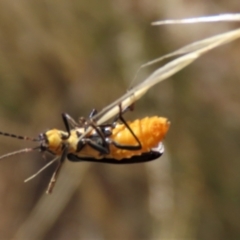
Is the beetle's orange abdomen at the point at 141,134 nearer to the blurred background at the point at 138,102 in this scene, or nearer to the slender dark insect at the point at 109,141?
the slender dark insect at the point at 109,141

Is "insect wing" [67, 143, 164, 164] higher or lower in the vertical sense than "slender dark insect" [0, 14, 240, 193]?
lower

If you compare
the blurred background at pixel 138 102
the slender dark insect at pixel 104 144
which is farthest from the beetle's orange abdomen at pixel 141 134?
the blurred background at pixel 138 102

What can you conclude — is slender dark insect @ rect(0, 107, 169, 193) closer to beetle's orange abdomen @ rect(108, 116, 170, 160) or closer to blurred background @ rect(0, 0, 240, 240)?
beetle's orange abdomen @ rect(108, 116, 170, 160)

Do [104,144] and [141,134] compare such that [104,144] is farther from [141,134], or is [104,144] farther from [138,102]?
[138,102]

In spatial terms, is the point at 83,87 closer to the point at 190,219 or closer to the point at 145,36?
the point at 145,36

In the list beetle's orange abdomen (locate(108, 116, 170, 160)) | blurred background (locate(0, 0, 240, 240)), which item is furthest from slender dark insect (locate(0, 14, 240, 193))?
blurred background (locate(0, 0, 240, 240))

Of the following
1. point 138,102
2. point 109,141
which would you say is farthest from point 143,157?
point 138,102

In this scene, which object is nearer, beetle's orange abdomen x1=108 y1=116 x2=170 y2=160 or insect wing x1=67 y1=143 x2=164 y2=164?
beetle's orange abdomen x1=108 y1=116 x2=170 y2=160

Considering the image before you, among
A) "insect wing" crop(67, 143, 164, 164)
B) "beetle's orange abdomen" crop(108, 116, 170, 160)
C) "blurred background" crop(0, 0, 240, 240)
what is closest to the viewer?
"beetle's orange abdomen" crop(108, 116, 170, 160)
